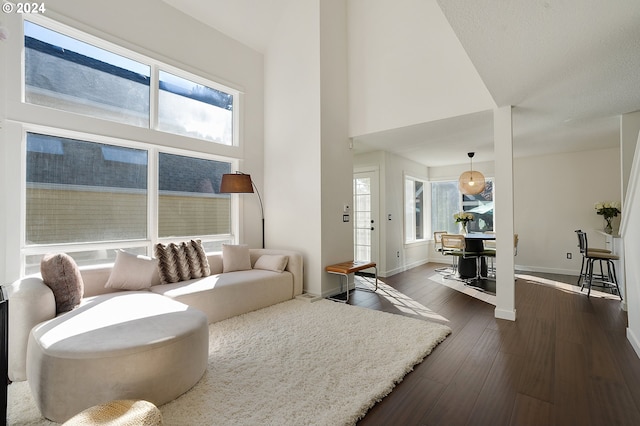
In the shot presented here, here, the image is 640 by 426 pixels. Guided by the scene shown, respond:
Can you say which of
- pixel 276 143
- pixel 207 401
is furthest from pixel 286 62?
pixel 207 401

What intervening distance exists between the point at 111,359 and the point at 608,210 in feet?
22.8

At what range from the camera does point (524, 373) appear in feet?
7.45

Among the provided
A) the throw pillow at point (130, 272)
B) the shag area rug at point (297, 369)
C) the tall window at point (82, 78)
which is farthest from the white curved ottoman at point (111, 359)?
the tall window at point (82, 78)

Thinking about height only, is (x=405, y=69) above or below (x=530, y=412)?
above

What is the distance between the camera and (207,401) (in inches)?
74.3

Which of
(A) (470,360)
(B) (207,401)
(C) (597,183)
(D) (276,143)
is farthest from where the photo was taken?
(C) (597,183)

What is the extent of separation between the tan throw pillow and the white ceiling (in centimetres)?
261

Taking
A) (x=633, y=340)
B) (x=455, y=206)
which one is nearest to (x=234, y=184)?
(x=633, y=340)

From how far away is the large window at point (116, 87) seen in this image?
9.91 ft

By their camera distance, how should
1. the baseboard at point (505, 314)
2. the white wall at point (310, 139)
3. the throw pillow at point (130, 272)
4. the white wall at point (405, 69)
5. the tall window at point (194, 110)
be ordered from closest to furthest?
the throw pillow at point (130, 272), the baseboard at point (505, 314), the white wall at point (405, 69), the tall window at point (194, 110), the white wall at point (310, 139)

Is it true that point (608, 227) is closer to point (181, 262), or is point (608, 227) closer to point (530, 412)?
point (530, 412)

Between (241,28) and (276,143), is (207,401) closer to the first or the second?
(276,143)

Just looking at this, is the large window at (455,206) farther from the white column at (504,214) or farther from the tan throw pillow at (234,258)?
the tan throw pillow at (234,258)

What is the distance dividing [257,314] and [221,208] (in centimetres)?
184
